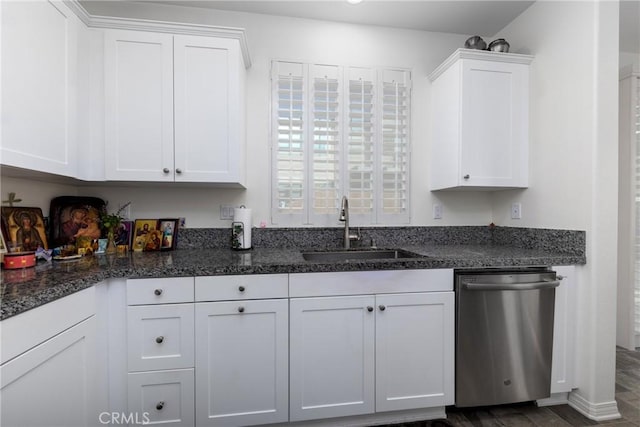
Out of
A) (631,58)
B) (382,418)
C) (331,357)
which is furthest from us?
(631,58)

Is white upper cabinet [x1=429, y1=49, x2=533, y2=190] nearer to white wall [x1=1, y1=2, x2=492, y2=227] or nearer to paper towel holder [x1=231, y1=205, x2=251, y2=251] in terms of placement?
white wall [x1=1, y1=2, x2=492, y2=227]

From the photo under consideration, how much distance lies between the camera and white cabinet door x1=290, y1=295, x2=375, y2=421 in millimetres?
1471

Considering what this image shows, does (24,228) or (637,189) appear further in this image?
(637,189)

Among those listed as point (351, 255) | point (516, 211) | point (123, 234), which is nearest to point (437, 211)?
point (516, 211)

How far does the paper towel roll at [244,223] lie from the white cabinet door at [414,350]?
0.94m

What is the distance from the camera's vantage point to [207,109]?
5.69 feet

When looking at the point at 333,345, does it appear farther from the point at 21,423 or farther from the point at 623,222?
the point at 623,222

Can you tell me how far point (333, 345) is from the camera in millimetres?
1496

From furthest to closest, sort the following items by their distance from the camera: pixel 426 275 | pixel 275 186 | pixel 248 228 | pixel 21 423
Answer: pixel 275 186 → pixel 248 228 → pixel 426 275 → pixel 21 423

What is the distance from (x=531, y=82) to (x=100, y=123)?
2.81 metres

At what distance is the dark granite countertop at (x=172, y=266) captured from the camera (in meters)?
1.03

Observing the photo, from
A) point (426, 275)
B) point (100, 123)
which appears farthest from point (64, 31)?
point (426, 275)

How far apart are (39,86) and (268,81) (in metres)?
1.26

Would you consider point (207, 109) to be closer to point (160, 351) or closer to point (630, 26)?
point (160, 351)
